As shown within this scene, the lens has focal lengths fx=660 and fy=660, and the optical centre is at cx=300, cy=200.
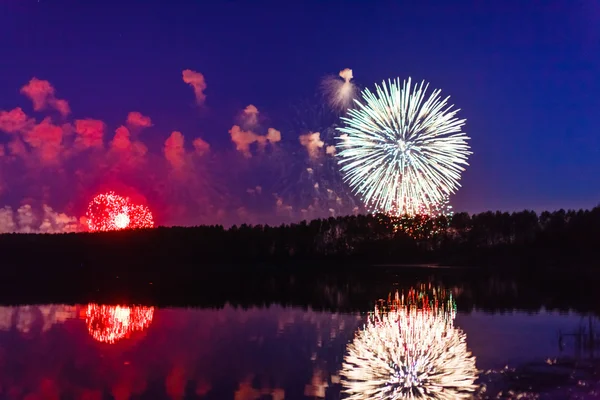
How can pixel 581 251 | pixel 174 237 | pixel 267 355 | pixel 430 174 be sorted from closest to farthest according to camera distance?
pixel 267 355
pixel 430 174
pixel 581 251
pixel 174 237

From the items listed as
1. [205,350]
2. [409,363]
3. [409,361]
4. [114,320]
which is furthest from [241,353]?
[114,320]

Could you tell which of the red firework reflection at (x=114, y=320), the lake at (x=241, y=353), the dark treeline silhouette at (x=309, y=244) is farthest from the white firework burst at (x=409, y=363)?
the dark treeline silhouette at (x=309, y=244)

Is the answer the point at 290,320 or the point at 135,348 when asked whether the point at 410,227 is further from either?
the point at 135,348

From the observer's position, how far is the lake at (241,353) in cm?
2566

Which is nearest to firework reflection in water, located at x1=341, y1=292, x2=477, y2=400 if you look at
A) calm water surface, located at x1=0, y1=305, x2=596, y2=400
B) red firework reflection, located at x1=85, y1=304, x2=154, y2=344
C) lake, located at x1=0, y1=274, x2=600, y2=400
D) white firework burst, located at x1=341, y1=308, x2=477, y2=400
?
white firework burst, located at x1=341, y1=308, x2=477, y2=400

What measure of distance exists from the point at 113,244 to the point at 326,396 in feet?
502

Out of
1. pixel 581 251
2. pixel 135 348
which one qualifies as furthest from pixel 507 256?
pixel 135 348

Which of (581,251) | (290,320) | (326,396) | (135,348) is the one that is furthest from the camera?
(581,251)

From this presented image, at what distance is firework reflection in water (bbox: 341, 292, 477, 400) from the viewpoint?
962 inches

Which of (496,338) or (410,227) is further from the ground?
(410,227)

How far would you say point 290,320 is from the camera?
49031 mm

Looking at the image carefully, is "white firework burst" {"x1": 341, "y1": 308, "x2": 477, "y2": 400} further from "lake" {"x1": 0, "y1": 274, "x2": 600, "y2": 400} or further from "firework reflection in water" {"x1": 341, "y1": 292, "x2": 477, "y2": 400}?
"lake" {"x1": 0, "y1": 274, "x2": 600, "y2": 400}

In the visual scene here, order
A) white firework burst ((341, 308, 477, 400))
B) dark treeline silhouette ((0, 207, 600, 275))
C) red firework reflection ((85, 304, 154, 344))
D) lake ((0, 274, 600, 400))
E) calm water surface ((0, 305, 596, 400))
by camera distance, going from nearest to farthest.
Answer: white firework burst ((341, 308, 477, 400)) → lake ((0, 274, 600, 400)) → calm water surface ((0, 305, 596, 400)) → red firework reflection ((85, 304, 154, 344)) → dark treeline silhouette ((0, 207, 600, 275))

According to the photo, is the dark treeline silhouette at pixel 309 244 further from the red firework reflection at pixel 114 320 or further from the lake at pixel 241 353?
the lake at pixel 241 353
